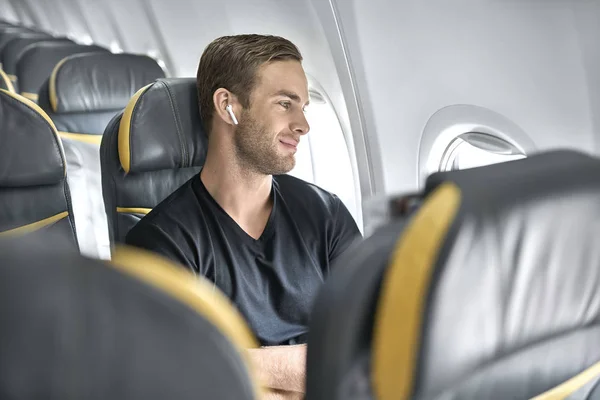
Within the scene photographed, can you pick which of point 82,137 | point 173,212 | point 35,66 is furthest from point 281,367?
point 35,66

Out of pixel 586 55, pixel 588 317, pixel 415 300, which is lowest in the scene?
pixel 588 317

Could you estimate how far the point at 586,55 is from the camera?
2.24 m

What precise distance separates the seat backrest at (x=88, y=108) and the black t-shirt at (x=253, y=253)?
2.01m

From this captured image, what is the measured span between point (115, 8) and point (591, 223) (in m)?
6.73

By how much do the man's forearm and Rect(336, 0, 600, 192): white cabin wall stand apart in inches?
42.2

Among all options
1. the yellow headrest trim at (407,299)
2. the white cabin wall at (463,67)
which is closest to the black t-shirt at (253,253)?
the white cabin wall at (463,67)

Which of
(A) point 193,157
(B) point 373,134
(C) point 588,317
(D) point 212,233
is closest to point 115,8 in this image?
(B) point 373,134

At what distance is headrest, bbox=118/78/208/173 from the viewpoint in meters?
2.45

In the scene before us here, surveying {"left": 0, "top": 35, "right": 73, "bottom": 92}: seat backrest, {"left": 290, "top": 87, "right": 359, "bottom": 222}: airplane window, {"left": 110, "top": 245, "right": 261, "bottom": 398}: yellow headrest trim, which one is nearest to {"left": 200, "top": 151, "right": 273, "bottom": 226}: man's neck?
{"left": 290, "top": 87, "right": 359, "bottom": 222}: airplane window

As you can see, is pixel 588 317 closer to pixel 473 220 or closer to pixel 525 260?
pixel 525 260

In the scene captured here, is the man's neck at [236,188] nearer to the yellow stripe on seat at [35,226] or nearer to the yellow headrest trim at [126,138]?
the yellow headrest trim at [126,138]

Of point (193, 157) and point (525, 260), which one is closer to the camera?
point (525, 260)

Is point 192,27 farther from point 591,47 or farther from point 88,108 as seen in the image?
point 591,47

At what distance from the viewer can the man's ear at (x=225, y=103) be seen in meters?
2.32
